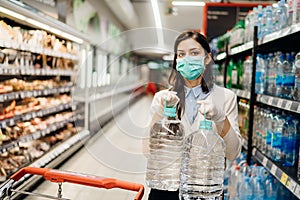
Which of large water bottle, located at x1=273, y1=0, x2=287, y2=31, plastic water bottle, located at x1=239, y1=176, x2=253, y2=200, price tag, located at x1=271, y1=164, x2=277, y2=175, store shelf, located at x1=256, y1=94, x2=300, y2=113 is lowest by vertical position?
plastic water bottle, located at x1=239, y1=176, x2=253, y2=200

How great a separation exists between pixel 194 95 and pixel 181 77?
0.10 meters

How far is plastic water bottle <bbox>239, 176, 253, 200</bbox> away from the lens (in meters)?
3.03

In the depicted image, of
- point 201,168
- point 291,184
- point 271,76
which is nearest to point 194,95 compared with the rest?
point 201,168

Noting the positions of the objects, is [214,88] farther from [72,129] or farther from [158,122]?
[72,129]

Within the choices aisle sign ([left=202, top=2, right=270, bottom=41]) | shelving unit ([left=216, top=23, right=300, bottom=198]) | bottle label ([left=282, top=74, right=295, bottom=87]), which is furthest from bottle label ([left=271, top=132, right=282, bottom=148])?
aisle sign ([left=202, top=2, right=270, bottom=41])

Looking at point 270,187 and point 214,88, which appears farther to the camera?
point 270,187

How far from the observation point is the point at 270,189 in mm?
3012

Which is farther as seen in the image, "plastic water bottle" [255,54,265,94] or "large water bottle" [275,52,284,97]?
"plastic water bottle" [255,54,265,94]

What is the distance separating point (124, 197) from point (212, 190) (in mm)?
2407

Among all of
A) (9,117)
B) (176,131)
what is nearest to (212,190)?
(176,131)

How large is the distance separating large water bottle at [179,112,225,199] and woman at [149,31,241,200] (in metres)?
0.06

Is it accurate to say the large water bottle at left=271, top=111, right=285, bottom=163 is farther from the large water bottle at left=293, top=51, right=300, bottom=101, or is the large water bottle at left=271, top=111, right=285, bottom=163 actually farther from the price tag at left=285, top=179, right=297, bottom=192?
the price tag at left=285, top=179, right=297, bottom=192

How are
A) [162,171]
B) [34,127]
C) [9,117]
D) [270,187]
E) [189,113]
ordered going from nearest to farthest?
[162,171] < [189,113] < [270,187] < [9,117] < [34,127]

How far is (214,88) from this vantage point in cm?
174
